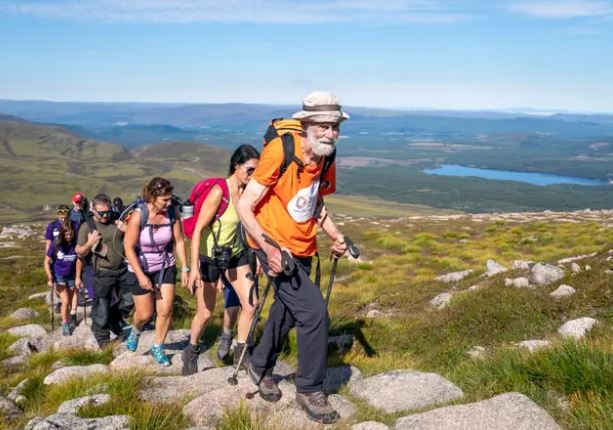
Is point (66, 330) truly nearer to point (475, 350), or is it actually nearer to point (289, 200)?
point (289, 200)

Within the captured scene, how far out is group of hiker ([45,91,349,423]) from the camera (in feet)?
17.4

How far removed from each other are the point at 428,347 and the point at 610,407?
14.5 feet

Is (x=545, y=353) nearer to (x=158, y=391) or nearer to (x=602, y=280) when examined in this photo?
(x=158, y=391)

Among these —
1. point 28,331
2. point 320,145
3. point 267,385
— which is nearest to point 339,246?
point 320,145

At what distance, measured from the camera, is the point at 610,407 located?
14.0 feet

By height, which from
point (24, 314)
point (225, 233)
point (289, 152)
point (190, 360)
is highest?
point (289, 152)

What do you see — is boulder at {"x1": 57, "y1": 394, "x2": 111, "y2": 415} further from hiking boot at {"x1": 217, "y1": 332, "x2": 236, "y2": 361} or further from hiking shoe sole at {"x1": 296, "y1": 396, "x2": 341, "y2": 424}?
hiking boot at {"x1": 217, "y1": 332, "x2": 236, "y2": 361}

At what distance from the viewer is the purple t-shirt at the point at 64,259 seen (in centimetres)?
1191

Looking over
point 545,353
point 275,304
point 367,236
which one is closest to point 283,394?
point 275,304

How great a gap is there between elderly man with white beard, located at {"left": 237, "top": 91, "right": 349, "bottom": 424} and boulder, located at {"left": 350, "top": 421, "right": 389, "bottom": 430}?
0.34 m

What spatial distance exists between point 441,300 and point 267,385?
7121mm

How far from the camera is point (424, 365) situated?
25.3 feet

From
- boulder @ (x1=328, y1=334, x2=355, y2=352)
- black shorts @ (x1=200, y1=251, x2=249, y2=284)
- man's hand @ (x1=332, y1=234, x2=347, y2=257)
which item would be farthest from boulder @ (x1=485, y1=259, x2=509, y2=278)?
man's hand @ (x1=332, y1=234, x2=347, y2=257)

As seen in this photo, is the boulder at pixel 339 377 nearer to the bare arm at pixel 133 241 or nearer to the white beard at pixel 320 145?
the white beard at pixel 320 145
